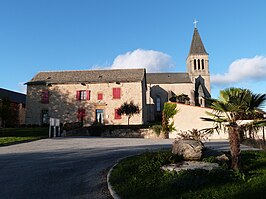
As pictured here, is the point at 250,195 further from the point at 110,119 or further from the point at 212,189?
the point at 110,119

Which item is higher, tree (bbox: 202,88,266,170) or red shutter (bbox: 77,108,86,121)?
red shutter (bbox: 77,108,86,121)

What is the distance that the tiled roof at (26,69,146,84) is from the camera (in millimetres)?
32375

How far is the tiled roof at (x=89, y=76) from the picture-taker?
106 feet

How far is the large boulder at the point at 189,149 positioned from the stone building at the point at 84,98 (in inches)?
920

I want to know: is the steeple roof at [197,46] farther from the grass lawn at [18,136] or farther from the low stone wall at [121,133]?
the grass lawn at [18,136]

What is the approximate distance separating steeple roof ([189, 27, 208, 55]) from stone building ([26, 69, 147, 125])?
31.5 m

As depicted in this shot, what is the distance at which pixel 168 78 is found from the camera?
53.7m

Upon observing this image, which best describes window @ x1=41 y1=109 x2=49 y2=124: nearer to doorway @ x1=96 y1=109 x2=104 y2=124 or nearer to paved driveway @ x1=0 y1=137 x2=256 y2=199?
doorway @ x1=96 y1=109 x2=104 y2=124

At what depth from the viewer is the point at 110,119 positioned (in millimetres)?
31312

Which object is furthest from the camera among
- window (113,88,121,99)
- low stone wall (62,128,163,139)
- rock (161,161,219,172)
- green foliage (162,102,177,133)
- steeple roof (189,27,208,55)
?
steeple roof (189,27,208,55)

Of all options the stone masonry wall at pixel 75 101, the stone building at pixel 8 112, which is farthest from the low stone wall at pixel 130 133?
the stone building at pixel 8 112

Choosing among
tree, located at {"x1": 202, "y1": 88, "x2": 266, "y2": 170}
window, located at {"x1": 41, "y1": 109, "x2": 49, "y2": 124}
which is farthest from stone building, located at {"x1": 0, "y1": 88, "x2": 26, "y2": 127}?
tree, located at {"x1": 202, "y1": 88, "x2": 266, "y2": 170}

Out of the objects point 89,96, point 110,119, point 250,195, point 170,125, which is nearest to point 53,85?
point 89,96

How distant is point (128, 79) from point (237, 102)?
86.2 ft
